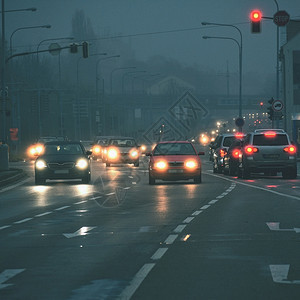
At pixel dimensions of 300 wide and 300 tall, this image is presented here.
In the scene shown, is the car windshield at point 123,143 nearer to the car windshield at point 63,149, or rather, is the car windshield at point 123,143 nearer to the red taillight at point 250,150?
the car windshield at point 63,149

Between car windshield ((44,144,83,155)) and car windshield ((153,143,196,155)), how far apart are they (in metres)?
2.89

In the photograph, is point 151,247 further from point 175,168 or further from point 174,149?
point 174,149

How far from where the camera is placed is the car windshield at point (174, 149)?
3328 centimetres

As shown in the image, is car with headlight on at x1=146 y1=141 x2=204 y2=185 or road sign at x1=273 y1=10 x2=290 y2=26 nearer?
car with headlight on at x1=146 y1=141 x2=204 y2=185

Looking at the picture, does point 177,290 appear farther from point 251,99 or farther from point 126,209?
point 251,99

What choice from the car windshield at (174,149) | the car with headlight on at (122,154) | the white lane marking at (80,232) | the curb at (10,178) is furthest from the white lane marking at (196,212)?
the car with headlight on at (122,154)

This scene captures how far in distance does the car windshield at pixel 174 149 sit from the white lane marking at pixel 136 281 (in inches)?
878

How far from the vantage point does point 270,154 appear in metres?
35.0

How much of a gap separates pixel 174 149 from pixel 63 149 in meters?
4.15

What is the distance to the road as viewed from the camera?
364 inches

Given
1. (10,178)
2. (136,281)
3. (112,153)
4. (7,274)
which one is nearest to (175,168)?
(10,178)

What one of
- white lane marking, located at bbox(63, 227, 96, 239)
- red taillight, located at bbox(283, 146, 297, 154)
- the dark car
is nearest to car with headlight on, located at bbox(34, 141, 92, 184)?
the dark car

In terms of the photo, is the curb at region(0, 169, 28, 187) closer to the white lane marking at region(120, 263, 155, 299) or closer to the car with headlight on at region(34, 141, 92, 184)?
the car with headlight on at region(34, 141, 92, 184)

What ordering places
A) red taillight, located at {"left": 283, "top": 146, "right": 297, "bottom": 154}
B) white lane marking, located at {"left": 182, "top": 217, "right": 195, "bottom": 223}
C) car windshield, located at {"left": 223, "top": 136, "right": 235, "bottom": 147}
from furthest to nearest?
1. car windshield, located at {"left": 223, "top": 136, "right": 235, "bottom": 147}
2. red taillight, located at {"left": 283, "top": 146, "right": 297, "bottom": 154}
3. white lane marking, located at {"left": 182, "top": 217, "right": 195, "bottom": 223}
